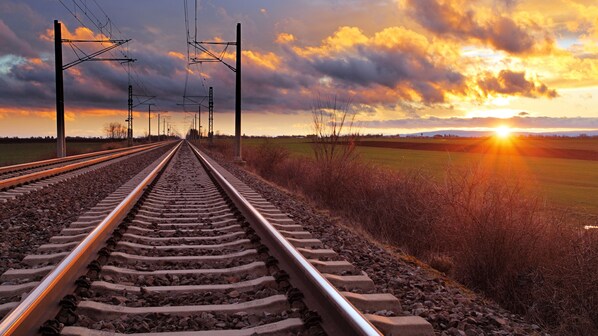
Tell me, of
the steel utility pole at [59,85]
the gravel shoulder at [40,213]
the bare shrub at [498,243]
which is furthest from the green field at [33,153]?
the bare shrub at [498,243]

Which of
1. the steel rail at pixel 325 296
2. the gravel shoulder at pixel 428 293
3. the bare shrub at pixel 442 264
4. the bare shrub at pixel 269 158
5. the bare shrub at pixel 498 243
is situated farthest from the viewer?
the bare shrub at pixel 269 158

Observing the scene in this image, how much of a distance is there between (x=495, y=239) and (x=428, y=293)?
255cm

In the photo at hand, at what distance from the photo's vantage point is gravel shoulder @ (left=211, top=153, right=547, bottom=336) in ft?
13.1

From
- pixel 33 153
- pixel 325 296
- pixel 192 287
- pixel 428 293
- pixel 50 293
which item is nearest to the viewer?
pixel 325 296

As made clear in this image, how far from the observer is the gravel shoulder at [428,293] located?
4000mm

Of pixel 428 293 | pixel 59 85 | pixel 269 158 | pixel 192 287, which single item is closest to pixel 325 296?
pixel 192 287

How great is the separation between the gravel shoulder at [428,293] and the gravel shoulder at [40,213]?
3.97m

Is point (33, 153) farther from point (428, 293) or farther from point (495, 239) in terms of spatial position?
point (428, 293)

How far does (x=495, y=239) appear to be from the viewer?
269 inches

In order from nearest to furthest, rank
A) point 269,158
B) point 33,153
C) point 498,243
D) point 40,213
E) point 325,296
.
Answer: point 325,296 < point 498,243 < point 40,213 < point 269,158 < point 33,153

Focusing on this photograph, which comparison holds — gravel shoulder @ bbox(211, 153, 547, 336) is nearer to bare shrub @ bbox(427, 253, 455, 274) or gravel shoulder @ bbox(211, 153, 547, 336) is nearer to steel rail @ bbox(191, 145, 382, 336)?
bare shrub @ bbox(427, 253, 455, 274)

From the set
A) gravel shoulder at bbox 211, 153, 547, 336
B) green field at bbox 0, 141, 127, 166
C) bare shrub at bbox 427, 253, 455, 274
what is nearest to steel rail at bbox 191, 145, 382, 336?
gravel shoulder at bbox 211, 153, 547, 336

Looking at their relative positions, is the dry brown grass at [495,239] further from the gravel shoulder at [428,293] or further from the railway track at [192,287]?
the railway track at [192,287]

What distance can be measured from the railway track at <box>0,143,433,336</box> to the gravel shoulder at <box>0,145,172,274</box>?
0.38 metres
